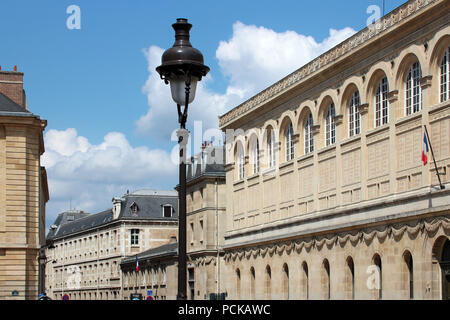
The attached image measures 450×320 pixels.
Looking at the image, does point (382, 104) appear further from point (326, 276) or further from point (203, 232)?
point (203, 232)

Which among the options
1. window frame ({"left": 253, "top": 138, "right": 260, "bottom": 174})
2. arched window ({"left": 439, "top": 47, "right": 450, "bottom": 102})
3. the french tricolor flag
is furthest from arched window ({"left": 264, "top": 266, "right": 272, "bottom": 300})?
arched window ({"left": 439, "top": 47, "right": 450, "bottom": 102})

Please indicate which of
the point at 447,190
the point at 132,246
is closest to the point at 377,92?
the point at 447,190

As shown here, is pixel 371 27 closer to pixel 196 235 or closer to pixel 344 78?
pixel 344 78

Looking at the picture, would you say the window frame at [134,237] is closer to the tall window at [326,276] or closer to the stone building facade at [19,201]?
the tall window at [326,276]

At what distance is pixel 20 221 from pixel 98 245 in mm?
73837

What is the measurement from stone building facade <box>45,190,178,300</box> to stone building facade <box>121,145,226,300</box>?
19974 millimetres

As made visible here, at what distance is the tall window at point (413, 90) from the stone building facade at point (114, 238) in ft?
220

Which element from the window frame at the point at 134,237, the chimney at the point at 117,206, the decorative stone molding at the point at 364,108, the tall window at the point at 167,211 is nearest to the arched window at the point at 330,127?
the decorative stone molding at the point at 364,108

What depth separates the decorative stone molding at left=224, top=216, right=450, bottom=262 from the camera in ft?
129

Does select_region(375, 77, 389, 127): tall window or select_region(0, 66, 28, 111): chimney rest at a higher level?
select_region(0, 66, 28, 111): chimney

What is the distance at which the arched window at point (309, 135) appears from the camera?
5497 centimetres

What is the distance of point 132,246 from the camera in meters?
110

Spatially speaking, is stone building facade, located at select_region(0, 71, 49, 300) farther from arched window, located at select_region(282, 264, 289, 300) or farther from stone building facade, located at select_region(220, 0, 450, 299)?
arched window, located at select_region(282, 264, 289, 300)

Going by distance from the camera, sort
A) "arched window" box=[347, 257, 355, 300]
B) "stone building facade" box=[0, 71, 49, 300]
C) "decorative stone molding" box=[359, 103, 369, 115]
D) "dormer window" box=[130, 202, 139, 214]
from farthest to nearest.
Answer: "dormer window" box=[130, 202, 139, 214], "arched window" box=[347, 257, 355, 300], "decorative stone molding" box=[359, 103, 369, 115], "stone building facade" box=[0, 71, 49, 300]
